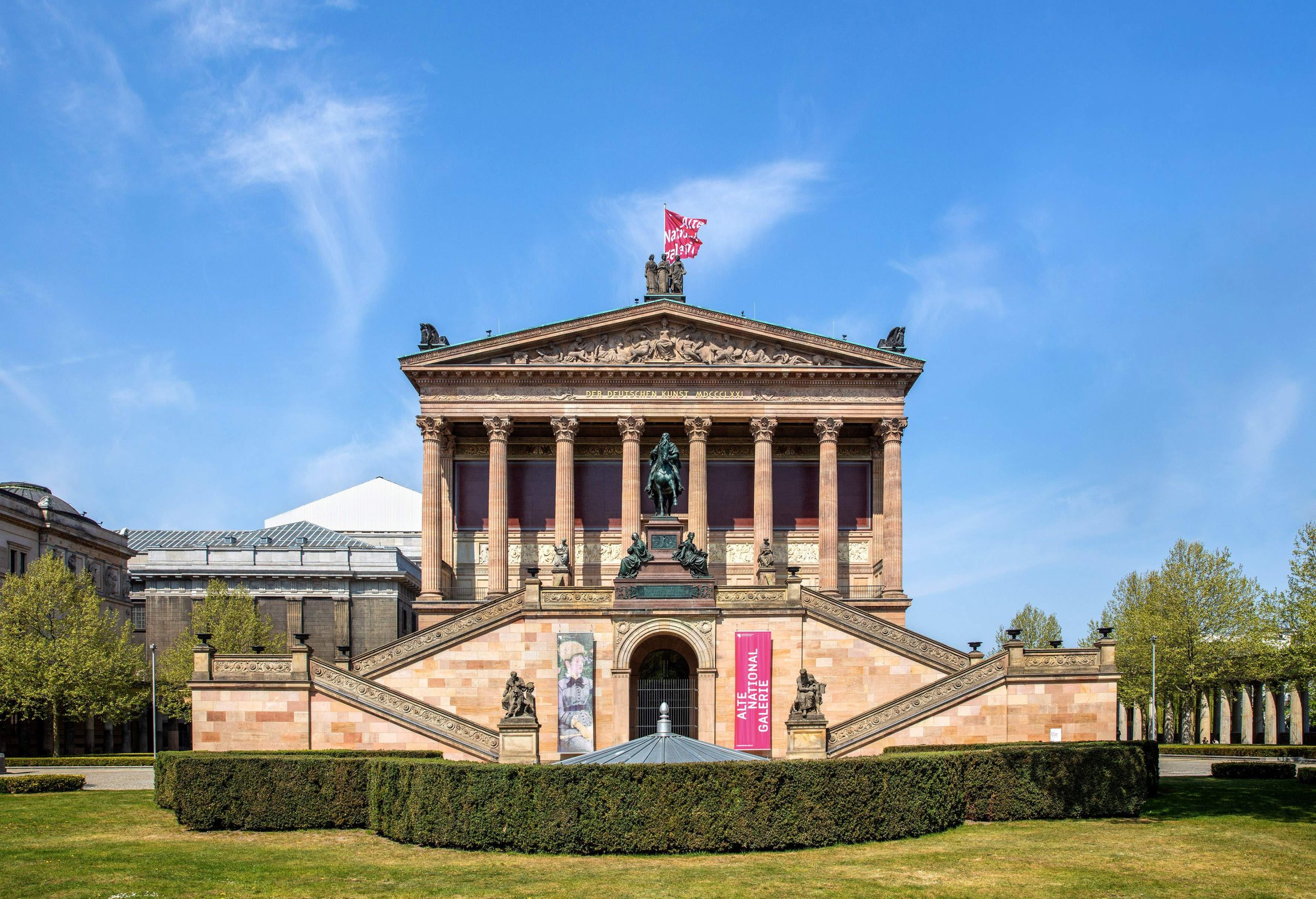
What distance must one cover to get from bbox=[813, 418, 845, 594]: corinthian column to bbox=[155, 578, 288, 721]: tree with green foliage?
31.5 m

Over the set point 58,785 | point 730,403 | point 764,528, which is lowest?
point 58,785

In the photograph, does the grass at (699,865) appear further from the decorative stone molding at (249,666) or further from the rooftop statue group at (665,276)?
the rooftop statue group at (665,276)

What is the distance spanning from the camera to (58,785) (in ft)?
132

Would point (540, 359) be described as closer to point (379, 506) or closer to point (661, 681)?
point (661, 681)

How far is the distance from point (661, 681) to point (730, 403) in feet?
64.2

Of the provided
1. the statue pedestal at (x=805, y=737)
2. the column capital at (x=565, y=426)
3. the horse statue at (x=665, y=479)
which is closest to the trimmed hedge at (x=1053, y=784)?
the statue pedestal at (x=805, y=737)

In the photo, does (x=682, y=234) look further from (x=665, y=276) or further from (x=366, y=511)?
(x=366, y=511)

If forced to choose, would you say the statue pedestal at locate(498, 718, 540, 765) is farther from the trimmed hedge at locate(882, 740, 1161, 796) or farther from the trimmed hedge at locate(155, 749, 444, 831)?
the trimmed hedge at locate(882, 740, 1161, 796)

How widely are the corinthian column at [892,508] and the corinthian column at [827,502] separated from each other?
2.39m

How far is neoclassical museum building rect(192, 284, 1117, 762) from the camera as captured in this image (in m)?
44.2

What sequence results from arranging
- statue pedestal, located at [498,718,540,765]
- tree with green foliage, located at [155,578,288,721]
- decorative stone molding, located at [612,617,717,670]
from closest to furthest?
1. statue pedestal, located at [498,718,540,765]
2. decorative stone molding, located at [612,617,717,670]
3. tree with green foliage, located at [155,578,288,721]

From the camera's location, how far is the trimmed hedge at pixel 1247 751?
60.2 m

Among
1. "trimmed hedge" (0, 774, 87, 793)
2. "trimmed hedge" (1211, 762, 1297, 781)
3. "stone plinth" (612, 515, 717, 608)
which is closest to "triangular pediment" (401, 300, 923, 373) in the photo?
"stone plinth" (612, 515, 717, 608)

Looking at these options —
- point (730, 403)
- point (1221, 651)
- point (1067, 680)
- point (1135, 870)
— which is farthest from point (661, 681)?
point (1221, 651)
